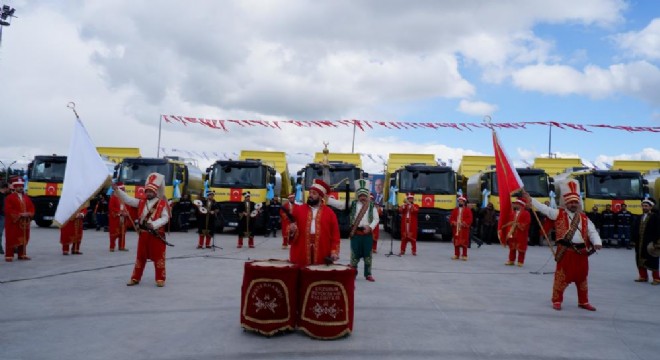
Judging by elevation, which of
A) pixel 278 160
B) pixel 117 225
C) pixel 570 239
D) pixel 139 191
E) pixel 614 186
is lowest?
pixel 117 225

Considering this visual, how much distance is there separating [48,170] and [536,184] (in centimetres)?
1781

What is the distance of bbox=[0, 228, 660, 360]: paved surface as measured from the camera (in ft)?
16.8

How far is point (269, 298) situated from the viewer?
18.4 ft

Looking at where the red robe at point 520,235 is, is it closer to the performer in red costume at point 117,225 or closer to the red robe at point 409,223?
the red robe at point 409,223

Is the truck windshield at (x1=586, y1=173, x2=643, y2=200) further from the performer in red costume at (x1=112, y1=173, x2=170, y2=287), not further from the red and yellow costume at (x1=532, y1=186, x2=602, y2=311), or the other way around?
the performer in red costume at (x1=112, y1=173, x2=170, y2=287)

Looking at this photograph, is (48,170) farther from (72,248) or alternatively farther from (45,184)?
(72,248)

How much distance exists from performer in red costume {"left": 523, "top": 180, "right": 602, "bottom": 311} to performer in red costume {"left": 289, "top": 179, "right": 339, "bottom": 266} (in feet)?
8.87

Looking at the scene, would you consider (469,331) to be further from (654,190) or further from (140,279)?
(654,190)

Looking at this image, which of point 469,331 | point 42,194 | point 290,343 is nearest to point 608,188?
point 469,331

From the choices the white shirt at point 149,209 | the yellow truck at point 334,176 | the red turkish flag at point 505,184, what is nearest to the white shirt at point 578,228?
the red turkish flag at point 505,184

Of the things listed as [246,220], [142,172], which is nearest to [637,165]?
[246,220]

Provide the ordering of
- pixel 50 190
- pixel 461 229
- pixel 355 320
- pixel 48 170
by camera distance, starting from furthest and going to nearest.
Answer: pixel 48 170
pixel 50 190
pixel 461 229
pixel 355 320

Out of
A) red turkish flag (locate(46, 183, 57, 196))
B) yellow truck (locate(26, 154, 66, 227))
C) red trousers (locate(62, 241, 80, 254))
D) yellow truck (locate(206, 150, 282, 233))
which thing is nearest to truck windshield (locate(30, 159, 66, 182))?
yellow truck (locate(26, 154, 66, 227))

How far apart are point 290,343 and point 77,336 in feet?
6.96
